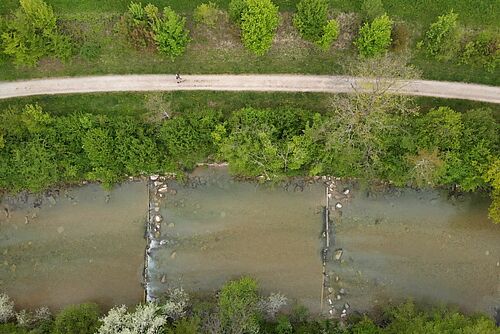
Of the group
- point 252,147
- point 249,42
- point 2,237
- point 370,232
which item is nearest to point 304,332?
point 370,232

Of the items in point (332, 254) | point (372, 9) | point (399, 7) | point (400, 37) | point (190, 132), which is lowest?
point (332, 254)

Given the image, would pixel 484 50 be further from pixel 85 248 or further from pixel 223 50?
pixel 85 248

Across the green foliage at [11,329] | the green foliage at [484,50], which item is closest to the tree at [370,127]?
the green foliage at [484,50]

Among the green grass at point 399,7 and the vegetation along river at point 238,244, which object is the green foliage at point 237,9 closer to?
the green grass at point 399,7

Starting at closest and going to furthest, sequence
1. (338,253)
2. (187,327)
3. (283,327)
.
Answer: (187,327)
(283,327)
(338,253)

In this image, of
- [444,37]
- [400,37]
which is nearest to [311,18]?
[400,37]

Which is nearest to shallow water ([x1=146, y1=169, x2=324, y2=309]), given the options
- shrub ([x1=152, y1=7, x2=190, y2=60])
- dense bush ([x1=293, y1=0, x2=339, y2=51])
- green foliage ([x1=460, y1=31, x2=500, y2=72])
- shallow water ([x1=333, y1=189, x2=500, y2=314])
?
shallow water ([x1=333, y1=189, x2=500, y2=314])

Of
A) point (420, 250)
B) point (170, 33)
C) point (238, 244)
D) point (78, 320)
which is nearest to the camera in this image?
point (170, 33)
